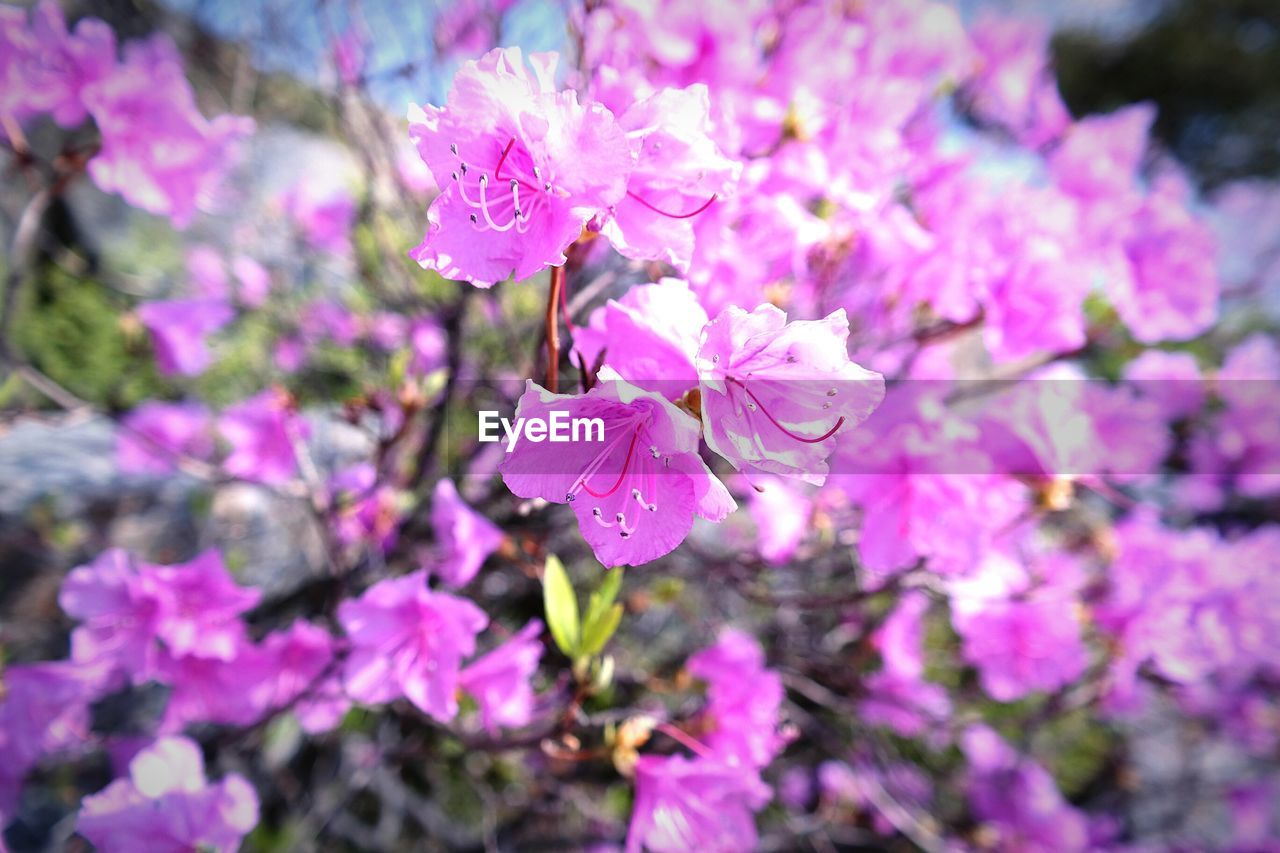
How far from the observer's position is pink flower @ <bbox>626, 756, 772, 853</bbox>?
76cm

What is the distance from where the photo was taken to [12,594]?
1.70 m

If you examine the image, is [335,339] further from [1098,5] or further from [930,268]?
[1098,5]

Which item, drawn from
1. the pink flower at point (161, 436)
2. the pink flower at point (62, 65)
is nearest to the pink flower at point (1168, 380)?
the pink flower at point (62, 65)

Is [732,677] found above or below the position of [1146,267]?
below

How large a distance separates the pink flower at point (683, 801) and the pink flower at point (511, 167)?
62 centimetres

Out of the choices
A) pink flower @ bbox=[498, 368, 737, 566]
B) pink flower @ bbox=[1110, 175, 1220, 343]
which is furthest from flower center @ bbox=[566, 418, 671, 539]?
pink flower @ bbox=[1110, 175, 1220, 343]

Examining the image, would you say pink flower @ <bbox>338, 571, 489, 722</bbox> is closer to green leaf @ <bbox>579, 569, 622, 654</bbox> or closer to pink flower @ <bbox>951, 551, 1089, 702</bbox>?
green leaf @ <bbox>579, 569, 622, 654</bbox>

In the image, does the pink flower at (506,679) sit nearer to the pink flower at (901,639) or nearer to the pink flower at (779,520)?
the pink flower at (779,520)

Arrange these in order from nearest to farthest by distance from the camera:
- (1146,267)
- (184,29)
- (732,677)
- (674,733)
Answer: (674,733) → (732,677) → (1146,267) → (184,29)

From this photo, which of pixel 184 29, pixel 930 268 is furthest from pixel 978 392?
pixel 184 29

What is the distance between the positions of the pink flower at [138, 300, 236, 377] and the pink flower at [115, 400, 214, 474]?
1.19ft

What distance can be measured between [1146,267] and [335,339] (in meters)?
2.78

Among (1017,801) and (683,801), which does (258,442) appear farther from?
(1017,801)

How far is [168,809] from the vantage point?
2.35ft
